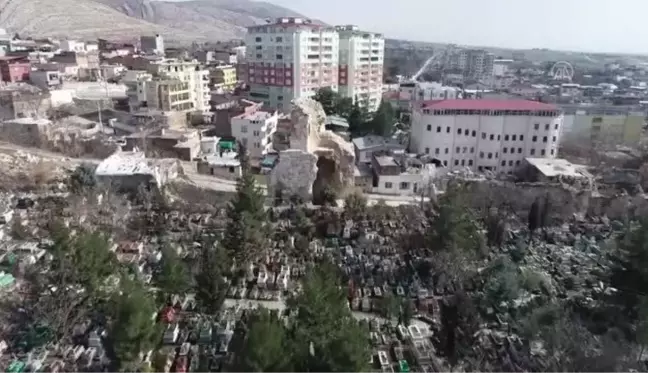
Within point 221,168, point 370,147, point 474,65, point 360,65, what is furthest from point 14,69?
point 474,65

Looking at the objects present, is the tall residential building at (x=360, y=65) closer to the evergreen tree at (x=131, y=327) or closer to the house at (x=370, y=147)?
the house at (x=370, y=147)

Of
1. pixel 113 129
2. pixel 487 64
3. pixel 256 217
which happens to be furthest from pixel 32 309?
pixel 487 64

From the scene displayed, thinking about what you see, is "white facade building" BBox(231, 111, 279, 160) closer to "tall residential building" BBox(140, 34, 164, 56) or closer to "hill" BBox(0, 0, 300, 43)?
"tall residential building" BBox(140, 34, 164, 56)

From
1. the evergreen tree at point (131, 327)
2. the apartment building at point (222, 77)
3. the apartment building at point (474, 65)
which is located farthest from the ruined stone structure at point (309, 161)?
the apartment building at point (474, 65)

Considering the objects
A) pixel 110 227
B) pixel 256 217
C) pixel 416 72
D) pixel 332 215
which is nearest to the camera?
pixel 256 217

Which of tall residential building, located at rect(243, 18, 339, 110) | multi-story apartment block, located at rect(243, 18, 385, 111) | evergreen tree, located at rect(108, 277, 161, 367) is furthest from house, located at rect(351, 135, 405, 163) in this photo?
evergreen tree, located at rect(108, 277, 161, 367)

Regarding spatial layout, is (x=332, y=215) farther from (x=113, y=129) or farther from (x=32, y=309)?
(x=113, y=129)
